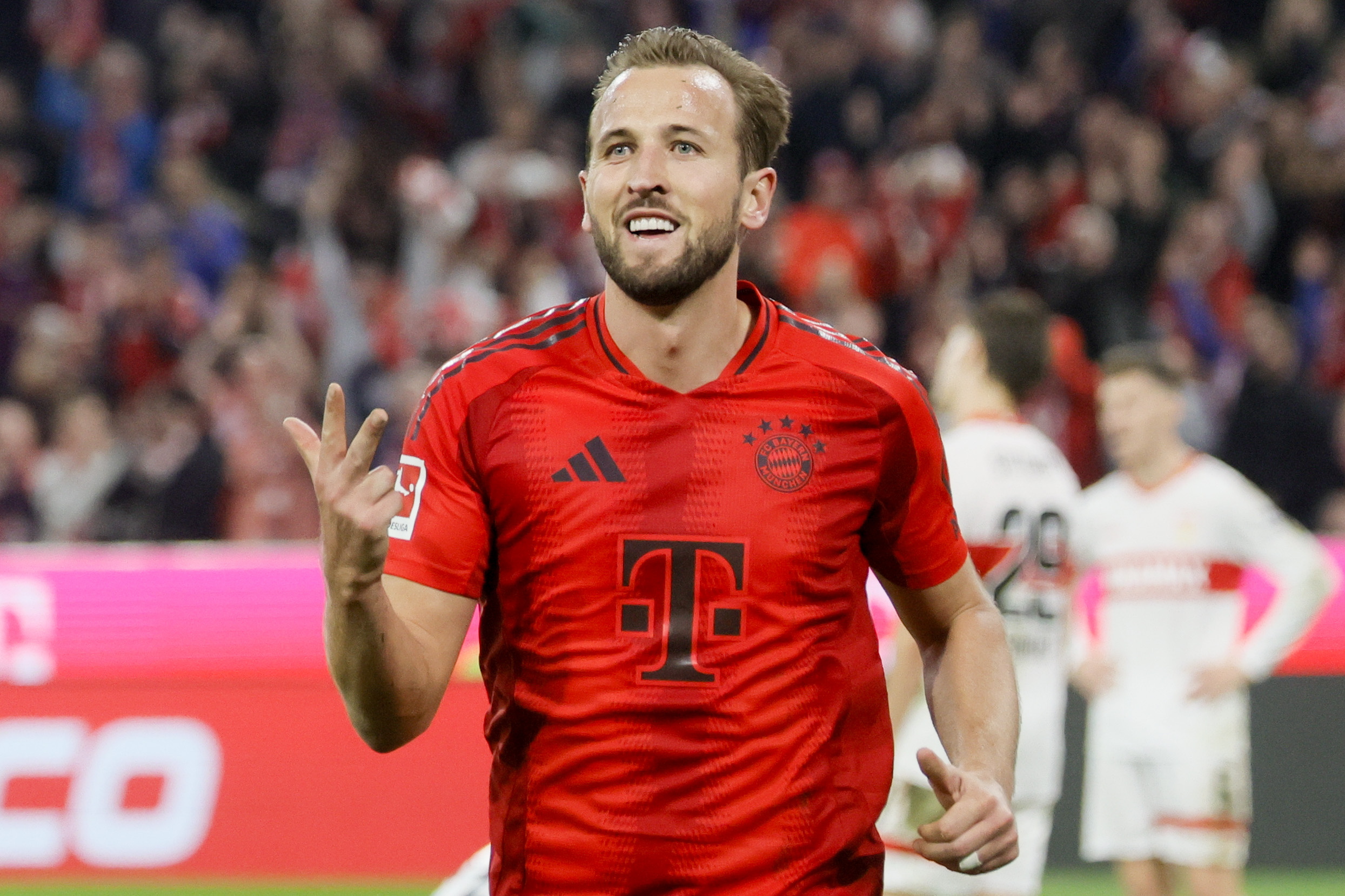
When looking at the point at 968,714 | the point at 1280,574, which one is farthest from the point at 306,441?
the point at 1280,574

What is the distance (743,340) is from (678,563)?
45 cm

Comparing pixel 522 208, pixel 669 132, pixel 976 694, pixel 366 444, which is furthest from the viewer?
pixel 522 208

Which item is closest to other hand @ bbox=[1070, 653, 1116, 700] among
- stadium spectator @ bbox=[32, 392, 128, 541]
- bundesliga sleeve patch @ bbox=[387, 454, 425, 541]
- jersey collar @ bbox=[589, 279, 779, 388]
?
jersey collar @ bbox=[589, 279, 779, 388]

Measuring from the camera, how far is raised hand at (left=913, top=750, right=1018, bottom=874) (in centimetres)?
262

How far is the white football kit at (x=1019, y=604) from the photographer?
16.5ft

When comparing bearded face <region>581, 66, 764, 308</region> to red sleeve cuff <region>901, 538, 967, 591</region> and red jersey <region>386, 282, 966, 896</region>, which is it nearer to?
red jersey <region>386, 282, 966, 896</region>

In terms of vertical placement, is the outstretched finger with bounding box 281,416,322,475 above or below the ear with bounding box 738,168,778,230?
below

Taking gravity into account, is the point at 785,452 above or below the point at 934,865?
above

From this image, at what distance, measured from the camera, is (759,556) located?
9.25 ft

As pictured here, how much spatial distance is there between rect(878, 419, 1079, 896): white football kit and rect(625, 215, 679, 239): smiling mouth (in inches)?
89.0

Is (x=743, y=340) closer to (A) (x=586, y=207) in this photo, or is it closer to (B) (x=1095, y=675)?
(A) (x=586, y=207)

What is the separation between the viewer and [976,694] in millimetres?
3000

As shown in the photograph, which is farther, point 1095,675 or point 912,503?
point 1095,675

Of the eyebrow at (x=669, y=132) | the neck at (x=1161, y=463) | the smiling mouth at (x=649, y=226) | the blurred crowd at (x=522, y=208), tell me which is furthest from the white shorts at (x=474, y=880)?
the blurred crowd at (x=522, y=208)
